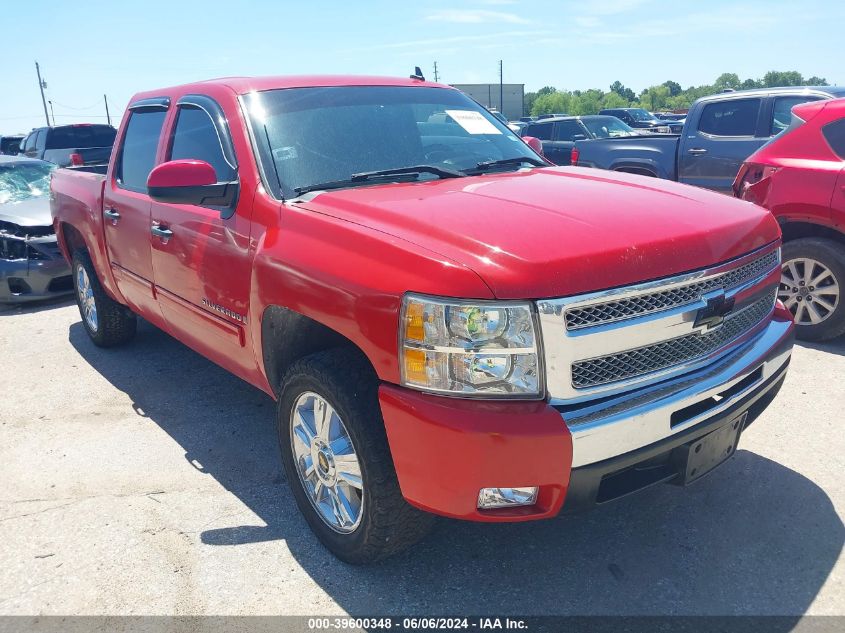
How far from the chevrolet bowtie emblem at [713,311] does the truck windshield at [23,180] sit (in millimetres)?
8146

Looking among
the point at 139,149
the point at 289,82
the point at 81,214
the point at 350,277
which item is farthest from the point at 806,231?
the point at 81,214

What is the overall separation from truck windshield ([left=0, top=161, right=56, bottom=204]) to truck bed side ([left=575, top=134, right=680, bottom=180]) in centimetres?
722

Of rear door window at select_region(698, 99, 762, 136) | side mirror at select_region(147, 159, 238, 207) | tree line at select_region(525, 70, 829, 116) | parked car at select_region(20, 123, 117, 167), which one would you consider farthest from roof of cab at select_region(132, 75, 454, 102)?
tree line at select_region(525, 70, 829, 116)

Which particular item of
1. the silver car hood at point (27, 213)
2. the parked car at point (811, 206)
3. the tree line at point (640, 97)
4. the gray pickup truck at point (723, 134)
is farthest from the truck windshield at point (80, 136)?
the tree line at point (640, 97)

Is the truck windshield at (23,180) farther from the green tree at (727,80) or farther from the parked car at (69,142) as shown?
the green tree at (727,80)

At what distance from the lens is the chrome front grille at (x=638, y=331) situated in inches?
82.1

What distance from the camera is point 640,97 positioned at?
12912cm

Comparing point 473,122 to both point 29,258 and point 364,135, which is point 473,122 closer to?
point 364,135

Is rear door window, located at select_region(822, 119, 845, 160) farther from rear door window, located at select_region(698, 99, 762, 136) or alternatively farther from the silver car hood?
the silver car hood

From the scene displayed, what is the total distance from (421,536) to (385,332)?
87 cm

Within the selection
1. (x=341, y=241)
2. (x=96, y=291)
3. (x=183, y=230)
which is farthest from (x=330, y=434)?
(x=96, y=291)

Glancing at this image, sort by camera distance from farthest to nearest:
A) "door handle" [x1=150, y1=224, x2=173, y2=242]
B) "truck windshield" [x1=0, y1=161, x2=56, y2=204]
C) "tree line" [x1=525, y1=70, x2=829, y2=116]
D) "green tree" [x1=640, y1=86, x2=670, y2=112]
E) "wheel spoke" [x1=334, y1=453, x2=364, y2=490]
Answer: "green tree" [x1=640, y1=86, x2=670, y2=112]
"tree line" [x1=525, y1=70, x2=829, y2=116]
"truck windshield" [x1=0, y1=161, x2=56, y2=204]
"door handle" [x1=150, y1=224, x2=173, y2=242]
"wheel spoke" [x1=334, y1=453, x2=364, y2=490]

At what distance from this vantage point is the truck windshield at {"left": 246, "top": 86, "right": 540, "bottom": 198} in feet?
10.2

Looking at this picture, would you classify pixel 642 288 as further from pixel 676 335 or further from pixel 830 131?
pixel 830 131
